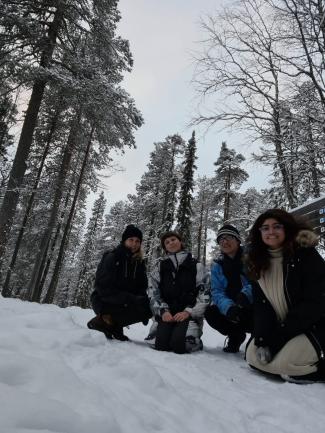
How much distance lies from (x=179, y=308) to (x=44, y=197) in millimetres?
13524

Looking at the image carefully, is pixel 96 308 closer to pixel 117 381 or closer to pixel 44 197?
pixel 117 381

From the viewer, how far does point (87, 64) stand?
9266mm

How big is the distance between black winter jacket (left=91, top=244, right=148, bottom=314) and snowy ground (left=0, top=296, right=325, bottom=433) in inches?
40.6

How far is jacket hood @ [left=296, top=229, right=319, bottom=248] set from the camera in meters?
3.34

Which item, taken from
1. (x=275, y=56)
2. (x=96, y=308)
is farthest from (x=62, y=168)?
(x=96, y=308)

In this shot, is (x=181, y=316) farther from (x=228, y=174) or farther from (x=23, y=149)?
(x=228, y=174)

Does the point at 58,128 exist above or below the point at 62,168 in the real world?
above

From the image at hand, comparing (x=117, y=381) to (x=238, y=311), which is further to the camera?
(x=238, y=311)

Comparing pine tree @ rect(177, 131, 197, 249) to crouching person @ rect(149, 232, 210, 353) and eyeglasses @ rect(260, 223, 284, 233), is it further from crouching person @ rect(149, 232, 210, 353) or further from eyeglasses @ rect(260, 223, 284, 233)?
eyeglasses @ rect(260, 223, 284, 233)

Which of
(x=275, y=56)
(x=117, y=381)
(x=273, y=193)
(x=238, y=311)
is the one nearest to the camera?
(x=117, y=381)

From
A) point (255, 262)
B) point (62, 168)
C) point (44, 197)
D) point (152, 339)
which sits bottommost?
point (152, 339)

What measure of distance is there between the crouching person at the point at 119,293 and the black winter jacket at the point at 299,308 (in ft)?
6.38

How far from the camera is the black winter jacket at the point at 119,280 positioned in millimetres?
Answer: 4680

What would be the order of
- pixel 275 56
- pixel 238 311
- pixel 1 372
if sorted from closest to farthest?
1. pixel 1 372
2. pixel 238 311
3. pixel 275 56
